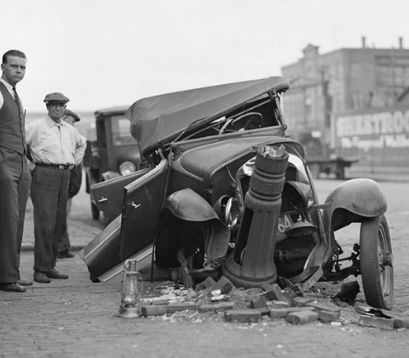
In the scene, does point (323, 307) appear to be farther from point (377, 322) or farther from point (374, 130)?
point (374, 130)

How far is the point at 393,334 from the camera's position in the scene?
16.9 ft

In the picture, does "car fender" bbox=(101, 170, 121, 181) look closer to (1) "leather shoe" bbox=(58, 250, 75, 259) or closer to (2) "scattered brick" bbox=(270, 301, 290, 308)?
(1) "leather shoe" bbox=(58, 250, 75, 259)

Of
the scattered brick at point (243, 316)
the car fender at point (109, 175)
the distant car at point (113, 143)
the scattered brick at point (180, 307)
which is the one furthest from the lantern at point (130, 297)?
the distant car at point (113, 143)

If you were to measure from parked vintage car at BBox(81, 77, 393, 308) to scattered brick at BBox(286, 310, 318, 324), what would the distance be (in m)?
0.72

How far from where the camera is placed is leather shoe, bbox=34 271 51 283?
7768 mm

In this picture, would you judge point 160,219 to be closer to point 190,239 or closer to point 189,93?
point 190,239

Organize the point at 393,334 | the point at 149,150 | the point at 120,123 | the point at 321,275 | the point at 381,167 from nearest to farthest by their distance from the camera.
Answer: the point at 393,334
the point at 321,275
the point at 149,150
the point at 120,123
the point at 381,167

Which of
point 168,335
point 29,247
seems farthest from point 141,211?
point 29,247

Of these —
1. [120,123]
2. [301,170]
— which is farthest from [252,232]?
[120,123]

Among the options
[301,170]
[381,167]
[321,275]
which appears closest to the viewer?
[321,275]

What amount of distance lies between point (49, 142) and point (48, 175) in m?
0.35

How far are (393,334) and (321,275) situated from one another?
1.14m

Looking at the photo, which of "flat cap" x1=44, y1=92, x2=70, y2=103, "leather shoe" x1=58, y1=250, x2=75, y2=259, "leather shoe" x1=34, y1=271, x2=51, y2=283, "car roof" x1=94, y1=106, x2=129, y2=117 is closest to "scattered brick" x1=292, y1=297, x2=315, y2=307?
"leather shoe" x1=34, y1=271, x2=51, y2=283

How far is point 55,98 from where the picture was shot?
26.7 feet
